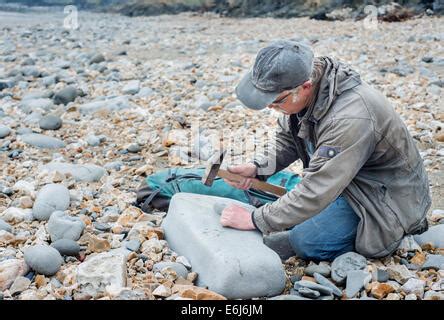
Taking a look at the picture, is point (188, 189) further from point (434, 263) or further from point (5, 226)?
point (434, 263)

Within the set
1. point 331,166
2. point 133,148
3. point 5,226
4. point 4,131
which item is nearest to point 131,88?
point 4,131

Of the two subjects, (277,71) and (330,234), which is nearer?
(277,71)

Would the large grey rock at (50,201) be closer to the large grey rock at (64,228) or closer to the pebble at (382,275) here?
the large grey rock at (64,228)

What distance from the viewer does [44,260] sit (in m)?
2.87

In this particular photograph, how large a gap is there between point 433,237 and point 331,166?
1.08 metres

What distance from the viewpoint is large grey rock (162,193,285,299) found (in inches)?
107

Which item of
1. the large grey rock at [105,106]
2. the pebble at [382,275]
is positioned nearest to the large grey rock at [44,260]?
the pebble at [382,275]

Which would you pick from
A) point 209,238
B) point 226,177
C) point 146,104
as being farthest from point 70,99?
point 209,238

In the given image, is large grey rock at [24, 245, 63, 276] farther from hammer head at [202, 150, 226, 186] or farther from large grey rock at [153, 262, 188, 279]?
hammer head at [202, 150, 226, 186]

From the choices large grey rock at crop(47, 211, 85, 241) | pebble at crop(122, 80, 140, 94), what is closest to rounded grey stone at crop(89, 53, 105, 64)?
pebble at crop(122, 80, 140, 94)

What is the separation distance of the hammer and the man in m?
0.33

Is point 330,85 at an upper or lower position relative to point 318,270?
upper

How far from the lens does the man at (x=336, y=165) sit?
2729 mm

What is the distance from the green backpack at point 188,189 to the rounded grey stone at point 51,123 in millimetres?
2646
